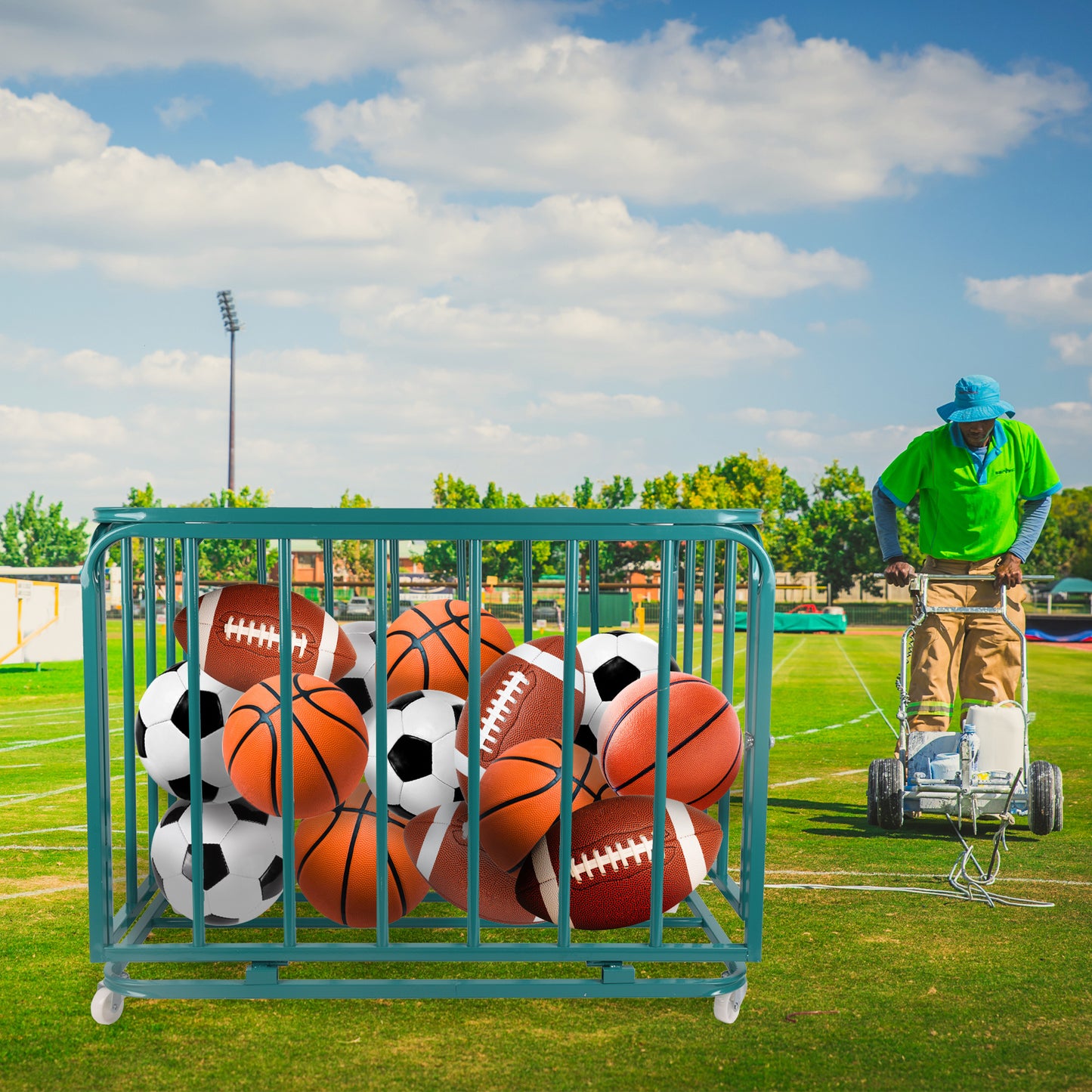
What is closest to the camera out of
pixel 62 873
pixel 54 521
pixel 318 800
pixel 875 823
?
pixel 318 800

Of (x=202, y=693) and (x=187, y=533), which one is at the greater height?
(x=187, y=533)

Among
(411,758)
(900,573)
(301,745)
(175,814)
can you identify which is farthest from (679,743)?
(900,573)

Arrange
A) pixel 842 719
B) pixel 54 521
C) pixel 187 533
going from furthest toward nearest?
1. pixel 54 521
2. pixel 842 719
3. pixel 187 533

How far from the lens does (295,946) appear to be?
3785 mm

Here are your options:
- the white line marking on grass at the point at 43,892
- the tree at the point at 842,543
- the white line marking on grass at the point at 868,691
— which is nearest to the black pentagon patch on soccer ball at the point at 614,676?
the white line marking on grass at the point at 43,892

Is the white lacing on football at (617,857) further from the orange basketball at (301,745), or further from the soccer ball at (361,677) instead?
the soccer ball at (361,677)

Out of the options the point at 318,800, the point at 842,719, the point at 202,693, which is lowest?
the point at 842,719

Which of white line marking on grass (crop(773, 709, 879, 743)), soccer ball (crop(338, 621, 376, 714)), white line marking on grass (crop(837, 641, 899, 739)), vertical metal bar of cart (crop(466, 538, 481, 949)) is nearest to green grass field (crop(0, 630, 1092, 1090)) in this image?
vertical metal bar of cart (crop(466, 538, 481, 949))

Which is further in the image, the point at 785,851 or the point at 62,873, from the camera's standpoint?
the point at 785,851

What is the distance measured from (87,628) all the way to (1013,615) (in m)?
5.68

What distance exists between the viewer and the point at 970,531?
23.4 ft

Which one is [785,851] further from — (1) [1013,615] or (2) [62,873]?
(2) [62,873]

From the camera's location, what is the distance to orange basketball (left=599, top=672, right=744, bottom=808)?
159 inches

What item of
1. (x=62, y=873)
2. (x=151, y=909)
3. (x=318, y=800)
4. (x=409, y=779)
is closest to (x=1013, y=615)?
(x=409, y=779)
